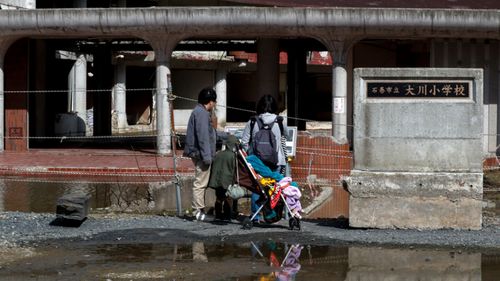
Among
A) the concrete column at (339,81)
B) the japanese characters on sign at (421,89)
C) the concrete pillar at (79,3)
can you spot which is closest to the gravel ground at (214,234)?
the japanese characters on sign at (421,89)

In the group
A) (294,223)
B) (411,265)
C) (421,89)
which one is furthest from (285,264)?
(421,89)

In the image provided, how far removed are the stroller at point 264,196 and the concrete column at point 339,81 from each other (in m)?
13.5

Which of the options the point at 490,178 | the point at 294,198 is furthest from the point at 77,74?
the point at 294,198

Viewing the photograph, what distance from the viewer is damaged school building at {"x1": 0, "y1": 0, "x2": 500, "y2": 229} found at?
1066cm

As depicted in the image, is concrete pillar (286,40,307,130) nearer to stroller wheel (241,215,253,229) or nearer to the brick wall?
the brick wall

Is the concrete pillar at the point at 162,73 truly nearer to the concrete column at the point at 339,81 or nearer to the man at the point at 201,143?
the concrete column at the point at 339,81

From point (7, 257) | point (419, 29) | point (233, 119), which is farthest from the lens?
point (233, 119)

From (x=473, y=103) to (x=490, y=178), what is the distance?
30.5 ft

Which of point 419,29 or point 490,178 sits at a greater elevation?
point 419,29

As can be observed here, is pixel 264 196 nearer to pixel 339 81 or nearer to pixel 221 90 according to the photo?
pixel 339 81

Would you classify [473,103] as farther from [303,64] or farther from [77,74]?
[77,74]

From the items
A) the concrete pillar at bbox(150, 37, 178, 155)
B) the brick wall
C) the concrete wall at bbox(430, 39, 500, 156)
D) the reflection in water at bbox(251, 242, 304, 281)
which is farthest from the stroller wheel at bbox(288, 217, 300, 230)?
the concrete wall at bbox(430, 39, 500, 156)

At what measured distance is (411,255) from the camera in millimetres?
9438

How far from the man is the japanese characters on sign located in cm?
208
